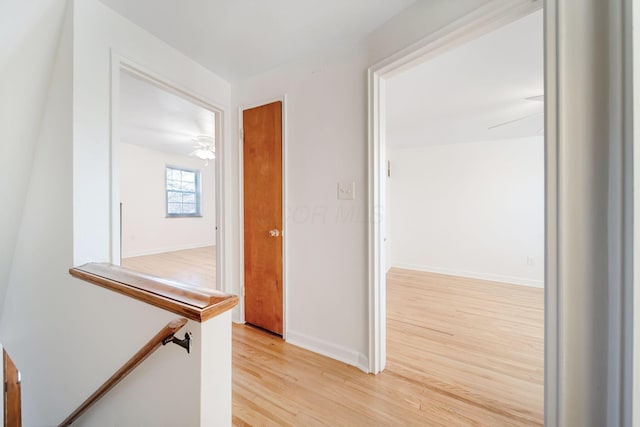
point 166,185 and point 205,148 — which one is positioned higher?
point 205,148

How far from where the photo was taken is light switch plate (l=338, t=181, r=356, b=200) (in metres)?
1.70

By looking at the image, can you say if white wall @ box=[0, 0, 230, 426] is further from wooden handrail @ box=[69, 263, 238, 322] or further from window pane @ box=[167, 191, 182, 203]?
window pane @ box=[167, 191, 182, 203]

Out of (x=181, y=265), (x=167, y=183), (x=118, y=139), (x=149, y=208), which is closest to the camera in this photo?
(x=118, y=139)

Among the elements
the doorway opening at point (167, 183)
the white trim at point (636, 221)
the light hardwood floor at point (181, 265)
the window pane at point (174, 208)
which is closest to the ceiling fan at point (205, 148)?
the doorway opening at point (167, 183)

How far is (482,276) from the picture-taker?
3.77 metres

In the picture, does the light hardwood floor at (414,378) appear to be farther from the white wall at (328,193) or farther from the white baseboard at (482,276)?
the white baseboard at (482,276)

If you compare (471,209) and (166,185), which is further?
(166,185)

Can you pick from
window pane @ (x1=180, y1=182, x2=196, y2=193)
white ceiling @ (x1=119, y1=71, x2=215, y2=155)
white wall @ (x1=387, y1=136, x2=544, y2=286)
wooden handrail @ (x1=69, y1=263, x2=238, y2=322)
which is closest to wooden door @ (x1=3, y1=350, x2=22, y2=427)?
wooden handrail @ (x1=69, y1=263, x2=238, y2=322)

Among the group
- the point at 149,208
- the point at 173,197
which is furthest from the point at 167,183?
the point at 149,208

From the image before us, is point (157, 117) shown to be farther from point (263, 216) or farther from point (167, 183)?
point (167, 183)

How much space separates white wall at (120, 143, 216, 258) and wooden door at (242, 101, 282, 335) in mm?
4380

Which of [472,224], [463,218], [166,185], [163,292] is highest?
[166,185]

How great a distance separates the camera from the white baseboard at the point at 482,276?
3.45 metres

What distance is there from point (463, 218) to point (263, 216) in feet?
11.5
